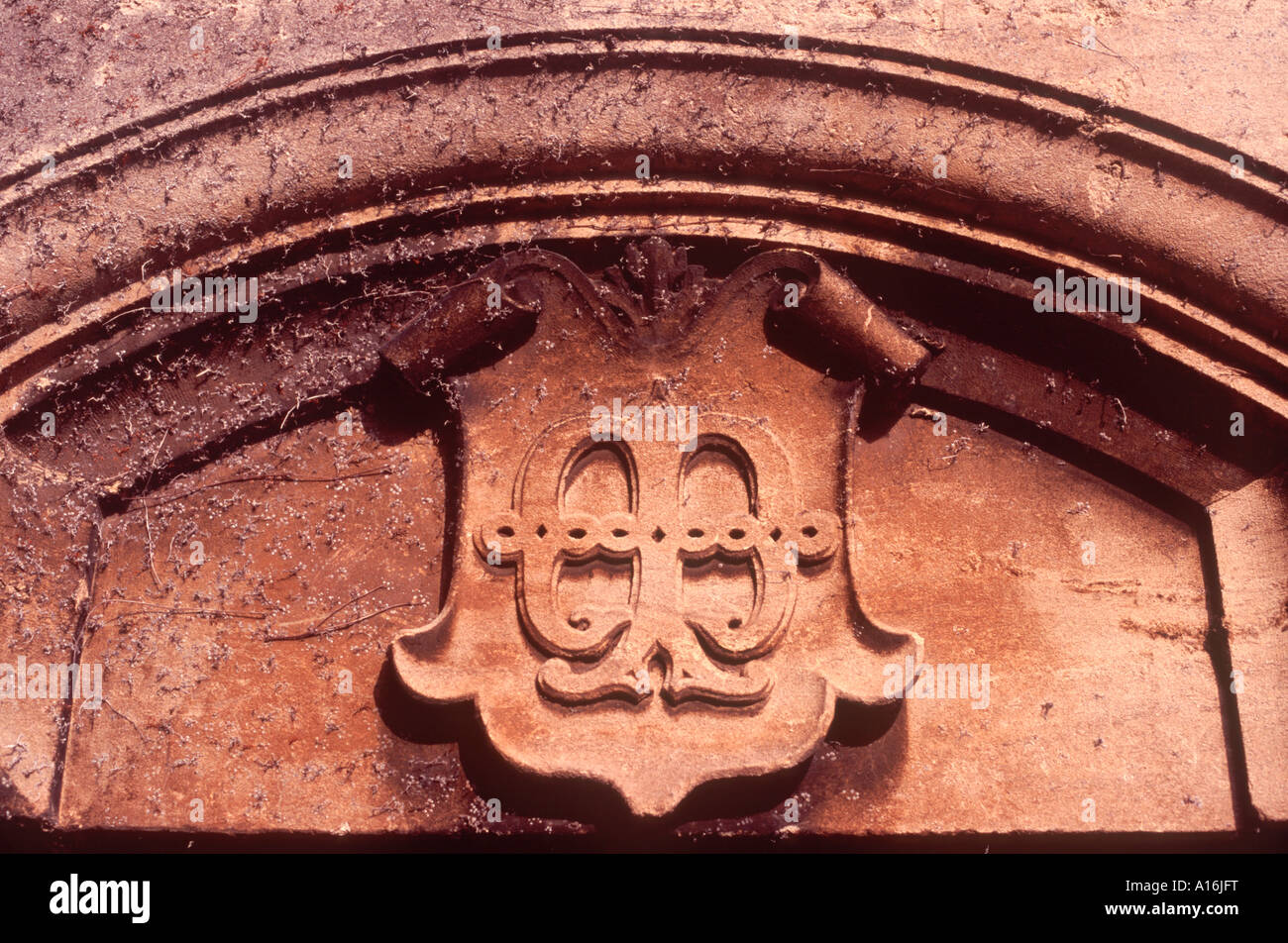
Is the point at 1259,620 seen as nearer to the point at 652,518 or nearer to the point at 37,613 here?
the point at 652,518

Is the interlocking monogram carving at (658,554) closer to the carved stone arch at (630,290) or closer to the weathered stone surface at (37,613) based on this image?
the carved stone arch at (630,290)

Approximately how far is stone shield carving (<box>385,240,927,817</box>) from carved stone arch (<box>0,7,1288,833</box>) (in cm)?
2

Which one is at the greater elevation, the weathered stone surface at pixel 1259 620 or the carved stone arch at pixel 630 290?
the carved stone arch at pixel 630 290

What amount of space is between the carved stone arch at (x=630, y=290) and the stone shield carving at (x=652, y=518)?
0.02m

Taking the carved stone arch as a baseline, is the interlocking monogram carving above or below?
below

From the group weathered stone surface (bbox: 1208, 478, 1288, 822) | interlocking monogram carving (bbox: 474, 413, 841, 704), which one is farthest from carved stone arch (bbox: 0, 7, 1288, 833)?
interlocking monogram carving (bbox: 474, 413, 841, 704)

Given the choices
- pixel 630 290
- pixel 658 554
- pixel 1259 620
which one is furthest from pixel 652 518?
pixel 1259 620

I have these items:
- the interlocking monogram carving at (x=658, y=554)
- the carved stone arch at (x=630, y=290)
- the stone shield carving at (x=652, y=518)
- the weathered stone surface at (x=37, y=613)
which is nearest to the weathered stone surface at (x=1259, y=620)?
the carved stone arch at (x=630, y=290)

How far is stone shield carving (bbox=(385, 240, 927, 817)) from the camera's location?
2.64 m

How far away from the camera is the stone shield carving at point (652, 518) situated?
264 cm

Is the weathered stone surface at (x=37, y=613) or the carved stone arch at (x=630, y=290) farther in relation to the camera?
the carved stone arch at (x=630, y=290)

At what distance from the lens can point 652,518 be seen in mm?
2857

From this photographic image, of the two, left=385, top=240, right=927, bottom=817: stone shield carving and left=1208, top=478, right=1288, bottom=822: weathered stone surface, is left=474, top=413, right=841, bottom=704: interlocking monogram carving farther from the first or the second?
left=1208, top=478, right=1288, bottom=822: weathered stone surface

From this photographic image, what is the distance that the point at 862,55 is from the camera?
2.98 metres
